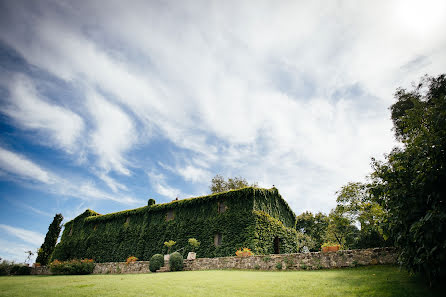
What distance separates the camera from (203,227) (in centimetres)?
2139

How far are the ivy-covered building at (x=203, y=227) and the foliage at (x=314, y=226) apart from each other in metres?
13.2

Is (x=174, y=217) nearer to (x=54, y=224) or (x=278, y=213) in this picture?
(x=278, y=213)

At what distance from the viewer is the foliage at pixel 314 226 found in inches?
1378

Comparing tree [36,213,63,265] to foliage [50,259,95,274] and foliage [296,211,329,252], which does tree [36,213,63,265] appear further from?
foliage [296,211,329,252]

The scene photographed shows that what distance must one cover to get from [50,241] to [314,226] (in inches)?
1710

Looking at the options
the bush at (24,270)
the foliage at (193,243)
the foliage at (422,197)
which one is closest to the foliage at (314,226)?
the foliage at (193,243)

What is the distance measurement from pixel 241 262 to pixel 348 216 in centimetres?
1243

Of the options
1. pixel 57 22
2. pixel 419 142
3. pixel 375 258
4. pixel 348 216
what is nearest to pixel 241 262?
pixel 375 258

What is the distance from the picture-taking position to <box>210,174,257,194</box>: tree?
34.4m

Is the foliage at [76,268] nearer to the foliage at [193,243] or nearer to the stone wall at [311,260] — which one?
the foliage at [193,243]

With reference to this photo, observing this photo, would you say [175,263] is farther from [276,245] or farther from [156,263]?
[276,245]

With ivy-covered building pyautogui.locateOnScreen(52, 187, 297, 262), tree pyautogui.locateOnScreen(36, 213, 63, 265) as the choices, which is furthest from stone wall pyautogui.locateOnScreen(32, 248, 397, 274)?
tree pyautogui.locateOnScreen(36, 213, 63, 265)

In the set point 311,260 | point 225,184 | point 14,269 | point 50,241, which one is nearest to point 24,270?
point 14,269

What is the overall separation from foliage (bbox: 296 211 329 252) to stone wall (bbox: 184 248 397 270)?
88.7 feet
